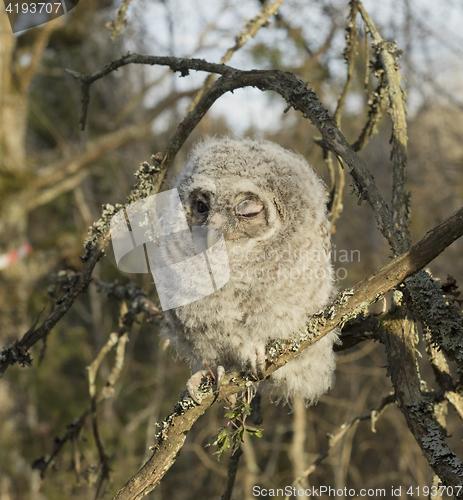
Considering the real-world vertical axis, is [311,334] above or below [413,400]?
above

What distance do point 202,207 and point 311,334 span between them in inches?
28.9

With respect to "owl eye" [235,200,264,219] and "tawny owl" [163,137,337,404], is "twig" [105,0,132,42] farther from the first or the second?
"owl eye" [235,200,264,219]

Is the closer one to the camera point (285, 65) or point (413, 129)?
point (285, 65)

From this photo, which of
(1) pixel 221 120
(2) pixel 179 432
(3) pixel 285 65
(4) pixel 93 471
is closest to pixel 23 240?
(1) pixel 221 120

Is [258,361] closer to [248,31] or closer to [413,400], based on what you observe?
[413,400]

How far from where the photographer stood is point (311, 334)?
3.26ft

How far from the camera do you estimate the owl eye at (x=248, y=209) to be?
57.4 inches

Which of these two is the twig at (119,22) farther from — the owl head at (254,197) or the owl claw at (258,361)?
the owl claw at (258,361)

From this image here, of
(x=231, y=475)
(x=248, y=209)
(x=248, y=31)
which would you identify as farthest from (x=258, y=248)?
(x=248, y=31)

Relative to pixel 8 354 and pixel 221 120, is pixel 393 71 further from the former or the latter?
pixel 221 120

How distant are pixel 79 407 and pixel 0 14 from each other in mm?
5409

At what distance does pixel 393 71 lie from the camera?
1427mm

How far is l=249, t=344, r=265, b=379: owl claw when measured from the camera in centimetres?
114

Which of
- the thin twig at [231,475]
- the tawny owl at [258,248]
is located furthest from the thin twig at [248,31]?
the thin twig at [231,475]
